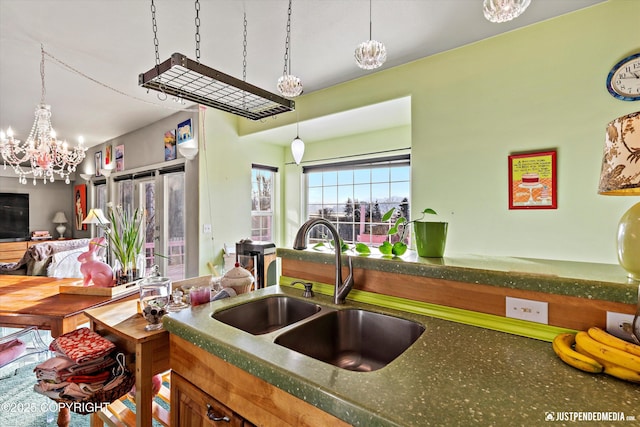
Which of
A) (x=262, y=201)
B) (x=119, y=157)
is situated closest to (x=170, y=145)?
(x=262, y=201)

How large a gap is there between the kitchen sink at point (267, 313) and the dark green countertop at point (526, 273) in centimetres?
33

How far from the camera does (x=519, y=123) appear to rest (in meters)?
2.19

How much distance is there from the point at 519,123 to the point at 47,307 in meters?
3.29

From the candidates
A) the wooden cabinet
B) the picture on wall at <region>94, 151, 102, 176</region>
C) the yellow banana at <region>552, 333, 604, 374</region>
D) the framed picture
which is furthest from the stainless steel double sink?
the picture on wall at <region>94, 151, 102, 176</region>

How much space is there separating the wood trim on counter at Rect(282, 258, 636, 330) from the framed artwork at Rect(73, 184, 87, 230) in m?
7.32

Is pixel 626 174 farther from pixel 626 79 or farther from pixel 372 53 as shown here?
pixel 626 79

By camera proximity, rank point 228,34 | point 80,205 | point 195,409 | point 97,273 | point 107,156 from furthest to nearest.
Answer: point 80,205 < point 107,156 < point 228,34 < point 97,273 < point 195,409

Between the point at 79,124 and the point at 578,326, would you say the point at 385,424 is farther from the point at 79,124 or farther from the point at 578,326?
the point at 79,124

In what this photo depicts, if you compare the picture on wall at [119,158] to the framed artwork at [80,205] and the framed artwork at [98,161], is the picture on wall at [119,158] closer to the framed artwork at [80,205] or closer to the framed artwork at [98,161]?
the framed artwork at [98,161]

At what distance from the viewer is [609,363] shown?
29.0 inches

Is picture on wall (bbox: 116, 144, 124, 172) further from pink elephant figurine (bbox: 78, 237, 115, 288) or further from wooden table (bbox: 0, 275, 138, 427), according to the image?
pink elephant figurine (bbox: 78, 237, 115, 288)

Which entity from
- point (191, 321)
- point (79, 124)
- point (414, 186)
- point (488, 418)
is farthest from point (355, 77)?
point (79, 124)

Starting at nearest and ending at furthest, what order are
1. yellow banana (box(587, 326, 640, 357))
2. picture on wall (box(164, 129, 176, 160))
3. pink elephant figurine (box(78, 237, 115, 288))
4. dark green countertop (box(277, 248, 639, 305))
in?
yellow banana (box(587, 326, 640, 357)) → dark green countertop (box(277, 248, 639, 305)) → pink elephant figurine (box(78, 237, 115, 288)) → picture on wall (box(164, 129, 176, 160))

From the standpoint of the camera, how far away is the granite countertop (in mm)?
616
